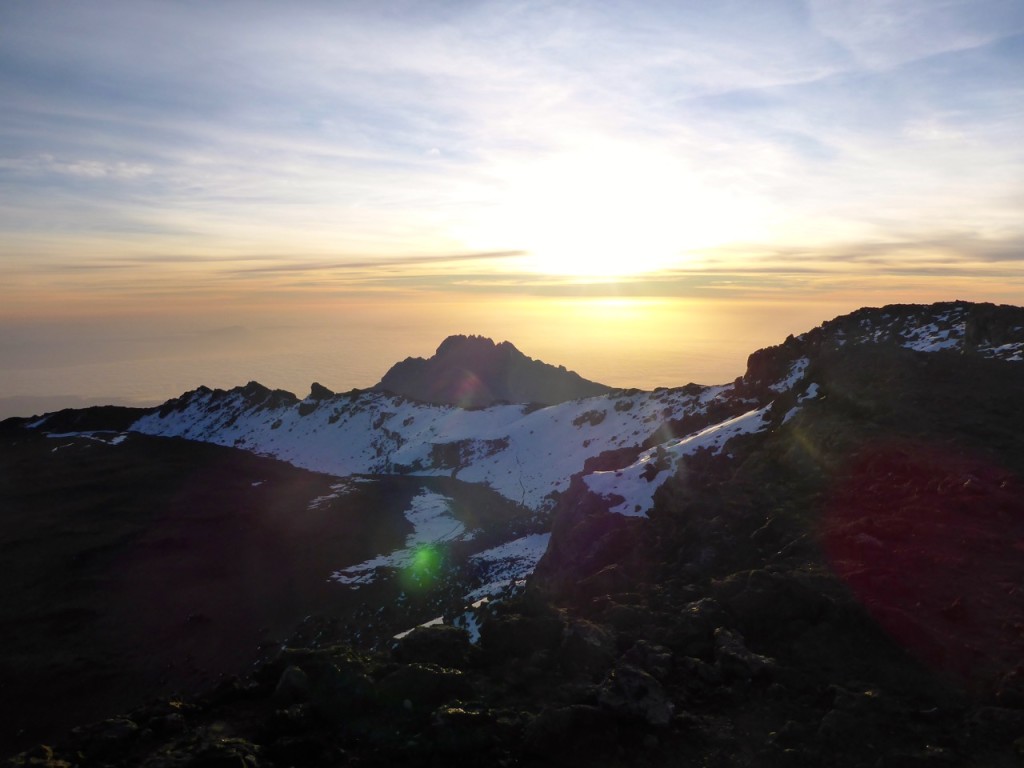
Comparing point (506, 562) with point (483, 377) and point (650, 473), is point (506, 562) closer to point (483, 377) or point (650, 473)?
point (650, 473)

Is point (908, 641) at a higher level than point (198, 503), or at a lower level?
higher

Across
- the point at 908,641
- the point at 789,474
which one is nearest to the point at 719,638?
the point at 908,641

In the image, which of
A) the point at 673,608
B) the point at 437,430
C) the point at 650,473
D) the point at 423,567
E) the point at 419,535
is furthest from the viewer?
the point at 437,430

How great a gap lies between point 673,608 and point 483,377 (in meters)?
142

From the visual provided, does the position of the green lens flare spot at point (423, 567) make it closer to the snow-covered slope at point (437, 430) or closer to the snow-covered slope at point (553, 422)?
the snow-covered slope at point (553, 422)

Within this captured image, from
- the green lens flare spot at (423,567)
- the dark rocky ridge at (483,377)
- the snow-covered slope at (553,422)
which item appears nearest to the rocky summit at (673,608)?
the green lens flare spot at (423,567)

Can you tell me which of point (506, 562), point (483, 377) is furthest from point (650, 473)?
point (483, 377)

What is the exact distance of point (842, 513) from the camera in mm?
25031

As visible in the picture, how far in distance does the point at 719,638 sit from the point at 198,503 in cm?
7981

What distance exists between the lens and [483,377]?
16175 cm

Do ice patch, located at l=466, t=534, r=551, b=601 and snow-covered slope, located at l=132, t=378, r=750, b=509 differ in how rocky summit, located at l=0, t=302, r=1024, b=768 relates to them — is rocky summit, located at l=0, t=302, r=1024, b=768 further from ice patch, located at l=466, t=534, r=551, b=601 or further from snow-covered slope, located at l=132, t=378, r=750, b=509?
snow-covered slope, located at l=132, t=378, r=750, b=509

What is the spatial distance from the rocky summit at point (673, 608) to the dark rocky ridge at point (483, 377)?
8836 cm

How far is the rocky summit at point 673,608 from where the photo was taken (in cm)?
1386

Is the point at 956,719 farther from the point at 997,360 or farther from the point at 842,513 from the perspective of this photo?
the point at 997,360
